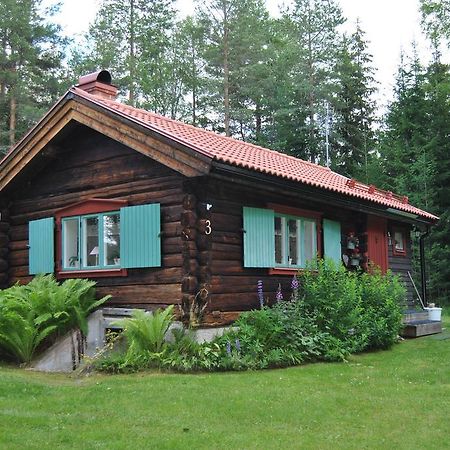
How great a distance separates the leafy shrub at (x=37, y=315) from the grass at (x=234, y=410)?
45.5 inches

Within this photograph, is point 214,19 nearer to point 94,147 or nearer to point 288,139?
point 288,139

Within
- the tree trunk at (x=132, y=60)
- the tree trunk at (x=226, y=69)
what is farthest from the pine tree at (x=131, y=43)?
the tree trunk at (x=226, y=69)

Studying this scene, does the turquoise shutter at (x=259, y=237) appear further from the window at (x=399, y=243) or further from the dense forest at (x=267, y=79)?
the dense forest at (x=267, y=79)

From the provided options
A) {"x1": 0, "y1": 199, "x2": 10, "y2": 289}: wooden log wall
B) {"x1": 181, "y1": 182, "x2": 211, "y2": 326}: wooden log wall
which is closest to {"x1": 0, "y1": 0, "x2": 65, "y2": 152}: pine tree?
{"x1": 0, "y1": 199, "x2": 10, "y2": 289}: wooden log wall

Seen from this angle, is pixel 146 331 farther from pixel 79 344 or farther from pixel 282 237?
pixel 282 237

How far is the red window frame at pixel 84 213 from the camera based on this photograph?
11.2 meters

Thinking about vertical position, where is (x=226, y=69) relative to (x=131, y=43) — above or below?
below

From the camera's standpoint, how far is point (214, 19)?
3144 centimetres

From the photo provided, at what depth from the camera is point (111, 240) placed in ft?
37.1

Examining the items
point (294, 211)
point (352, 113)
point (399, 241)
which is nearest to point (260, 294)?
point (294, 211)

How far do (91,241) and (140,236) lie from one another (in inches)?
63.2

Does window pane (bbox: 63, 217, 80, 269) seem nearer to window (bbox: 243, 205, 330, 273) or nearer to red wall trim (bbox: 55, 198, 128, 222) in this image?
red wall trim (bbox: 55, 198, 128, 222)

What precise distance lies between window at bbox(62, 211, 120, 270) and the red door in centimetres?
630

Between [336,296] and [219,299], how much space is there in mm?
2188
